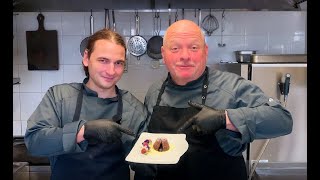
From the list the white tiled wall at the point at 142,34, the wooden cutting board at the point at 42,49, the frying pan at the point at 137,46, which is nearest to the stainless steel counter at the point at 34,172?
the white tiled wall at the point at 142,34

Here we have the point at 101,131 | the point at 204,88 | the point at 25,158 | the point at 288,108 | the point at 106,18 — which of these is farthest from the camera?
the point at 106,18

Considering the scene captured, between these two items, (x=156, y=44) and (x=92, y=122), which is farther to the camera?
(x=156, y=44)

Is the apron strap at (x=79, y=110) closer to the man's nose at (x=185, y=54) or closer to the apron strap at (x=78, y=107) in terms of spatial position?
the apron strap at (x=78, y=107)

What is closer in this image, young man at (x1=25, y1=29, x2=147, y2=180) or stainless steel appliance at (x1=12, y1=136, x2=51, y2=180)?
young man at (x1=25, y1=29, x2=147, y2=180)

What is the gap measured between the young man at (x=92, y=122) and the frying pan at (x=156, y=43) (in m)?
1.17

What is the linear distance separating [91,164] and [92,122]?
170mm

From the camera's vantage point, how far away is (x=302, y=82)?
190 centimetres

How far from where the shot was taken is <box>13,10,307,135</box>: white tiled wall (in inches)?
92.9

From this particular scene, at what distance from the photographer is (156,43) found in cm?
234

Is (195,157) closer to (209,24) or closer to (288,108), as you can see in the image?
(288,108)

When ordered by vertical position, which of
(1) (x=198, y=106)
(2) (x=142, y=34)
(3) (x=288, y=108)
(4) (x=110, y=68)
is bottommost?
(3) (x=288, y=108)

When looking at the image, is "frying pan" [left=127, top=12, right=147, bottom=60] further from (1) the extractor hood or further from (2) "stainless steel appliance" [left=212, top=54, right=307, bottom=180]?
(2) "stainless steel appliance" [left=212, top=54, right=307, bottom=180]

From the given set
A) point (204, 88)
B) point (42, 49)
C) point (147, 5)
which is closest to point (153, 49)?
point (147, 5)

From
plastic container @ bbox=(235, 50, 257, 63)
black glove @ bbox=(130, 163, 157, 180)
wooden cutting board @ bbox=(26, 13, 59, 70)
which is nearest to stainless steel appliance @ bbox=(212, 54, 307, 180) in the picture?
plastic container @ bbox=(235, 50, 257, 63)
